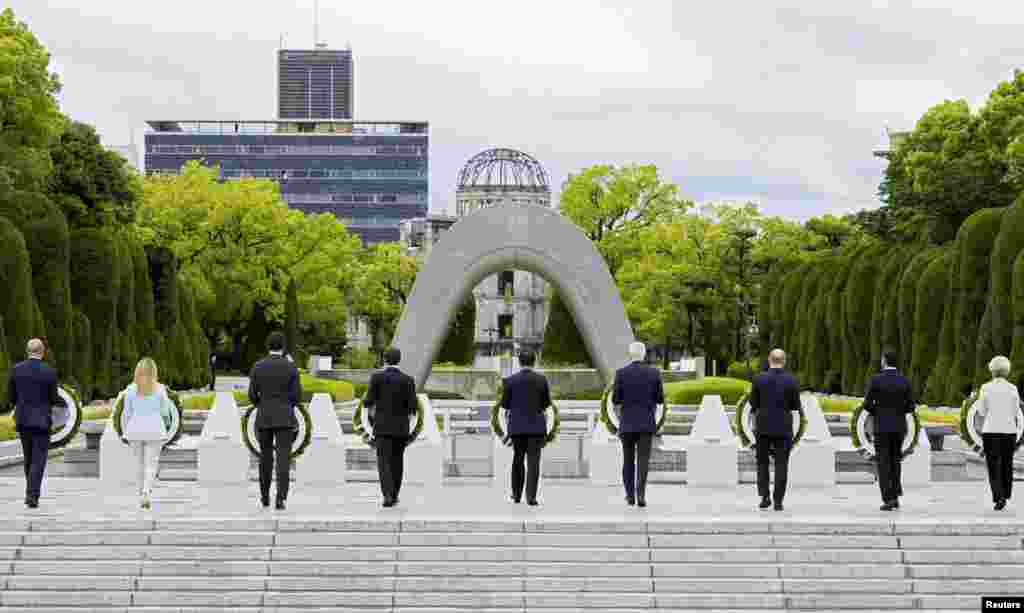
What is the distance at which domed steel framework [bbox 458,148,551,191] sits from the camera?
300ft

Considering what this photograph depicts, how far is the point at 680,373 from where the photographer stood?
1586 inches

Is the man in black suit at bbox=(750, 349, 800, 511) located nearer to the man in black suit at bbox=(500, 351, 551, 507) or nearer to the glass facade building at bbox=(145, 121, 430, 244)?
the man in black suit at bbox=(500, 351, 551, 507)

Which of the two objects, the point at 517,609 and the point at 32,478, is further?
the point at 32,478

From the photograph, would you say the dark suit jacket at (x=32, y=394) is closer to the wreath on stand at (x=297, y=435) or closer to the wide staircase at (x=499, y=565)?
the wide staircase at (x=499, y=565)

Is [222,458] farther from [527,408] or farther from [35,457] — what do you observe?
[527,408]

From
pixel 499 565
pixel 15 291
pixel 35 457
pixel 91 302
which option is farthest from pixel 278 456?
pixel 91 302

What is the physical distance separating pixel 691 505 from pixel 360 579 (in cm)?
412

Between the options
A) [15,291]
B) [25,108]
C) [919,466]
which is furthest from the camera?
[25,108]

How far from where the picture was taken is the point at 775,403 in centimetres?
1374

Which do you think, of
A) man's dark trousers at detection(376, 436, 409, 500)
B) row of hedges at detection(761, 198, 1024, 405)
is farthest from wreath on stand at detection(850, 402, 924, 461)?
row of hedges at detection(761, 198, 1024, 405)

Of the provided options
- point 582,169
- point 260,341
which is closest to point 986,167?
point 582,169

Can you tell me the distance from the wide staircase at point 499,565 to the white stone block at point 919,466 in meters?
5.11

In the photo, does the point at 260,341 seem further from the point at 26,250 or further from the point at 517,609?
the point at 517,609

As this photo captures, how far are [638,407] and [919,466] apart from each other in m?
5.16
